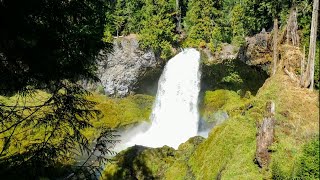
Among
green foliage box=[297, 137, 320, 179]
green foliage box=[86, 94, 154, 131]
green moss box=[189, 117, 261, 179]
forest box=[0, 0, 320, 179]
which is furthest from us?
green foliage box=[86, 94, 154, 131]

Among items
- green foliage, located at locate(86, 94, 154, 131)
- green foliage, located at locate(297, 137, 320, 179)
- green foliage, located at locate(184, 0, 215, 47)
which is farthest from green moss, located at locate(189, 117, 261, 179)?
green foliage, located at locate(184, 0, 215, 47)

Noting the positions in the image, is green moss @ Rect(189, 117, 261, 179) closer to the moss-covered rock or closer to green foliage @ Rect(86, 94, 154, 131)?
the moss-covered rock

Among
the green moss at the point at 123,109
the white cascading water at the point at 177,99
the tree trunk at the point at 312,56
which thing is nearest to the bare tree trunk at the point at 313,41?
the tree trunk at the point at 312,56

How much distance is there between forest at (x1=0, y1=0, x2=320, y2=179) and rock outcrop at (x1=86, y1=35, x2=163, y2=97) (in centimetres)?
11

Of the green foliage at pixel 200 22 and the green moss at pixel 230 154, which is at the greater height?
the green foliage at pixel 200 22

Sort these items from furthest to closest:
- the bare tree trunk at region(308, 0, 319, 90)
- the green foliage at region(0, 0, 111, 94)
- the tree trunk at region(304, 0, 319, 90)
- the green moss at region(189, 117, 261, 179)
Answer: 1. the bare tree trunk at region(308, 0, 319, 90)
2. the tree trunk at region(304, 0, 319, 90)
3. the green moss at region(189, 117, 261, 179)
4. the green foliage at region(0, 0, 111, 94)

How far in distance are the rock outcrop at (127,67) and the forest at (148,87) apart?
106mm

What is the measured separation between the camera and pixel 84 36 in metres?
6.54

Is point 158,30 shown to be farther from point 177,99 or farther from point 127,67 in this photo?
point 177,99

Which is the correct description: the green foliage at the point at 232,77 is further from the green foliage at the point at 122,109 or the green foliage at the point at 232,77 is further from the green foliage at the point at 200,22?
the green foliage at the point at 122,109

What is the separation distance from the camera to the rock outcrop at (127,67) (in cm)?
3372

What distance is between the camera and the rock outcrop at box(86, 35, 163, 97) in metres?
33.7

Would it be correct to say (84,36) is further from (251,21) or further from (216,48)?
(251,21)

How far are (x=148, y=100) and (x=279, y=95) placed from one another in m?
21.5
